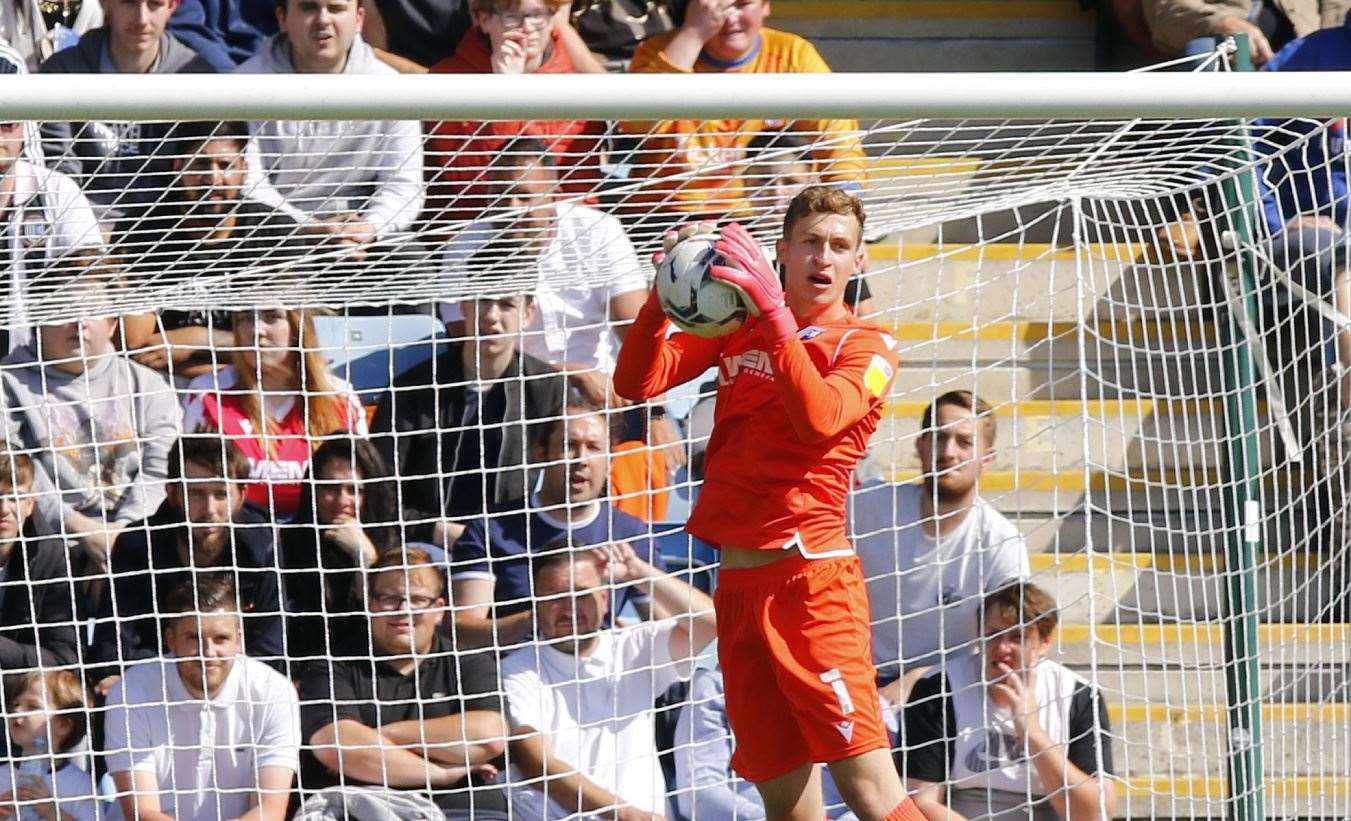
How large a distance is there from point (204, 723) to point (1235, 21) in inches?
159

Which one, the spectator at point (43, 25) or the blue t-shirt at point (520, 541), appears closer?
the blue t-shirt at point (520, 541)

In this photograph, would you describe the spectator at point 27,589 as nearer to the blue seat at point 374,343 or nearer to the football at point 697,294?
the blue seat at point 374,343

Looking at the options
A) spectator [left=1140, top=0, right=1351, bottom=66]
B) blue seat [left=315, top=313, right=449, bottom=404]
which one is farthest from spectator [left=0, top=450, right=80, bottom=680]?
spectator [left=1140, top=0, right=1351, bottom=66]

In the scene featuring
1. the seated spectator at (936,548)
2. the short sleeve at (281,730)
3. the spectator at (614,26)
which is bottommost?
the short sleeve at (281,730)

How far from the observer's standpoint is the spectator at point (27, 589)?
15.6 ft

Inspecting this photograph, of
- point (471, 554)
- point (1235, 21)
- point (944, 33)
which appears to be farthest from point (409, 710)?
point (1235, 21)

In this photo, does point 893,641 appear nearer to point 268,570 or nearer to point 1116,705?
point 1116,705

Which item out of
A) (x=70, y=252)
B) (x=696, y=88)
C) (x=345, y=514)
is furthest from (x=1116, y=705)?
(x=70, y=252)

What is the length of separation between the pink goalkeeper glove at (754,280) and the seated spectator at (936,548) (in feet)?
5.59

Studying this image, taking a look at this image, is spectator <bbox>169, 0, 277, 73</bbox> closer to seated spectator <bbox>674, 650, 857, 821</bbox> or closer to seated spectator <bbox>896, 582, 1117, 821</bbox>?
seated spectator <bbox>674, 650, 857, 821</bbox>

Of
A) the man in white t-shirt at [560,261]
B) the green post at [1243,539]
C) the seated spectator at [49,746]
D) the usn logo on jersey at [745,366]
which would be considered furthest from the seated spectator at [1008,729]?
the seated spectator at [49,746]

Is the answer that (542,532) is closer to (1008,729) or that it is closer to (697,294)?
(1008,729)

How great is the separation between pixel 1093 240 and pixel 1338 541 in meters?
1.44

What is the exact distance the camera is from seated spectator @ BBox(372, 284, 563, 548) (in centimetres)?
505
